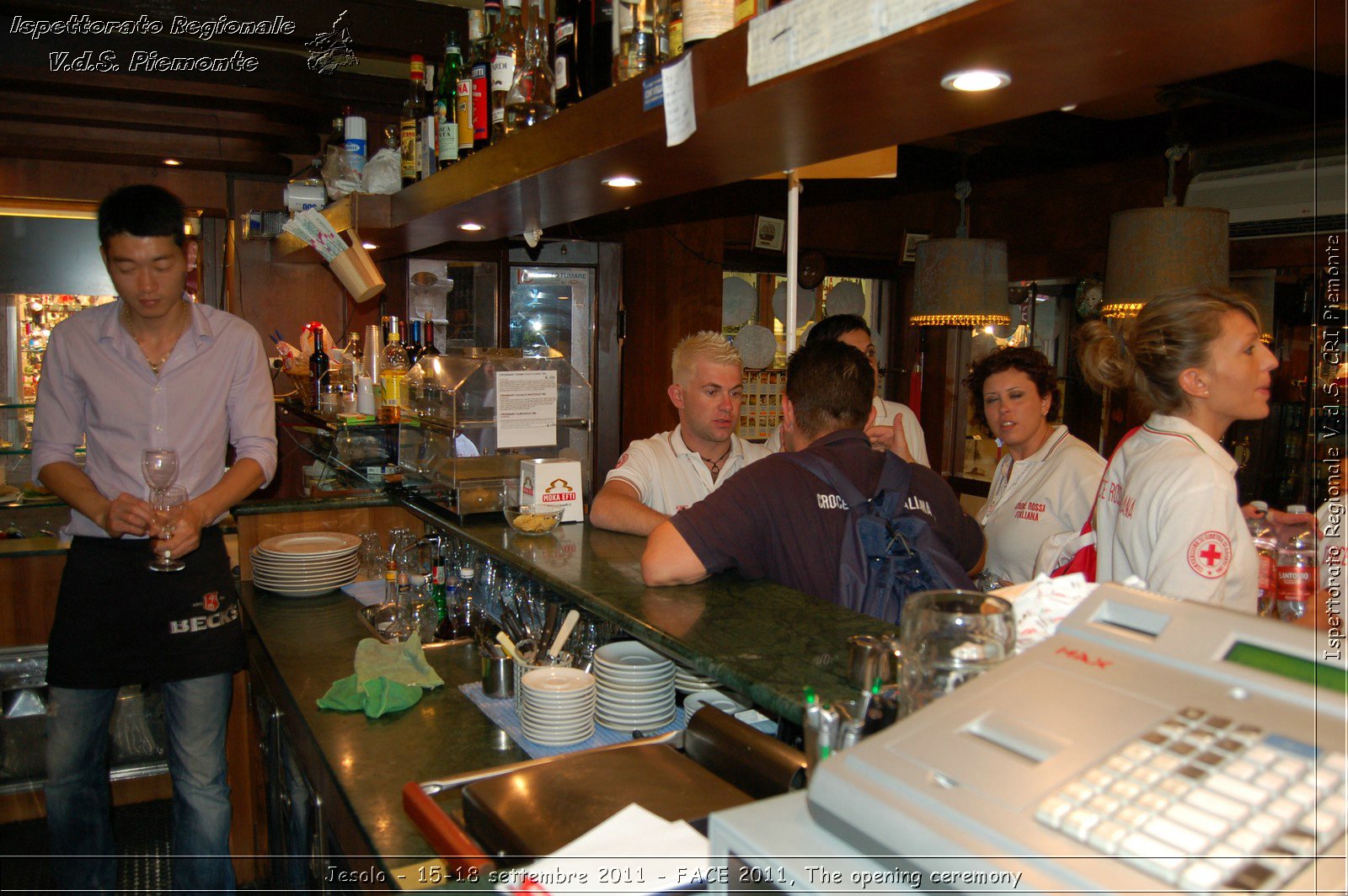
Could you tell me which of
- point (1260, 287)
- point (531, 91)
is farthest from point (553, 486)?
point (1260, 287)

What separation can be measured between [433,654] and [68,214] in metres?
4.58

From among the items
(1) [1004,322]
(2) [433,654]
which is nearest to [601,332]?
(1) [1004,322]

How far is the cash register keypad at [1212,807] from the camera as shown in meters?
0.61

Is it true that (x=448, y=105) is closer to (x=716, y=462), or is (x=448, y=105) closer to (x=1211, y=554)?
(x=716, y=462)

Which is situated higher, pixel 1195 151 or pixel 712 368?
pixel 1195 151

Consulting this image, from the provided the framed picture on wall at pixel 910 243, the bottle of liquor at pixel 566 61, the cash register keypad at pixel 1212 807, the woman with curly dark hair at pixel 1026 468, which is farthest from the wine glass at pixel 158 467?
the framed picture on wall at pixel 910 243

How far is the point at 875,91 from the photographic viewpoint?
1.45m

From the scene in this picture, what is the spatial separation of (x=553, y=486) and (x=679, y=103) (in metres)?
1.43

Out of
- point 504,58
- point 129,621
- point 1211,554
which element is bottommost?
point 129,621

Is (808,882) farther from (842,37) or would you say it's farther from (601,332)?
(601,332)

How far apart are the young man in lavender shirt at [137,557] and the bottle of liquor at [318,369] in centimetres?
197

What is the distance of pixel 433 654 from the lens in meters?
2.48

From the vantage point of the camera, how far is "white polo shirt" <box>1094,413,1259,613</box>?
1.88m

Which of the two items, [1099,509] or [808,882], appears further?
[1099,509]
